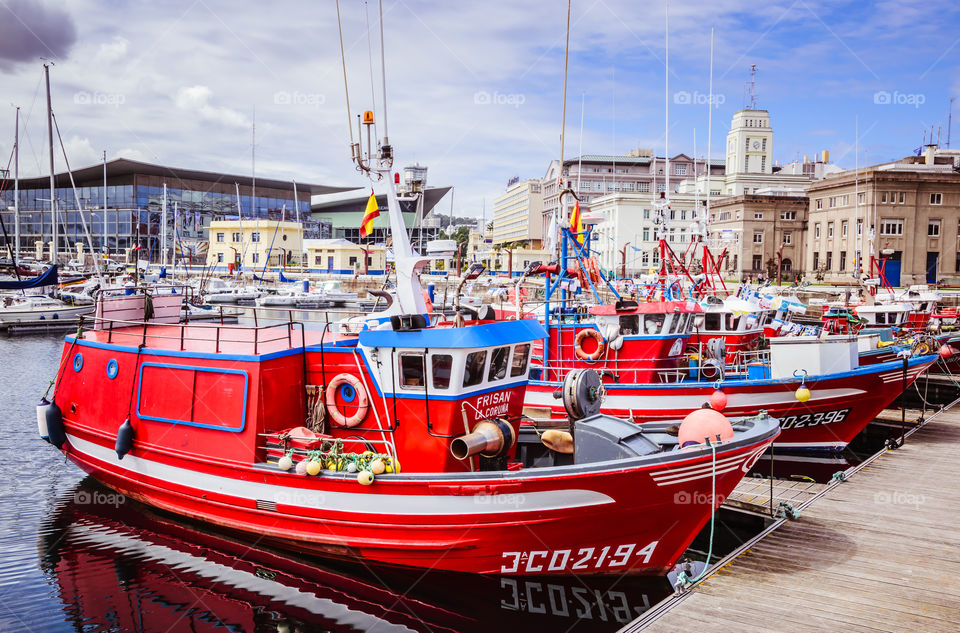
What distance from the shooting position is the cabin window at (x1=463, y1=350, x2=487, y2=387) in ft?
34.5

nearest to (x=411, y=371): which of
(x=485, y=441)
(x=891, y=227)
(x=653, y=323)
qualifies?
(x=485, y=441)

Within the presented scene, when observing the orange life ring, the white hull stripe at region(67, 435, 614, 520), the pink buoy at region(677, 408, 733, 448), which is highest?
the orange life ring

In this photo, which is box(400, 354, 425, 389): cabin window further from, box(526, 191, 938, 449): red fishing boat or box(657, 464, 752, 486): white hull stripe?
box(526, 191, 938, 449): red fishing boat

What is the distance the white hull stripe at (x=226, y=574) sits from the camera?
33.8 feet

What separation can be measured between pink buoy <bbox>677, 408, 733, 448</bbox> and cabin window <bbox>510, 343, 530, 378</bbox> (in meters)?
2.82

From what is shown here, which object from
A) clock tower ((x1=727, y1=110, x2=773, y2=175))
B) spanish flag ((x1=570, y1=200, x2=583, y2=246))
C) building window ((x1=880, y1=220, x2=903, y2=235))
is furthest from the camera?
clock tower ((x1=727, y1=110, x2=773, y2=175))

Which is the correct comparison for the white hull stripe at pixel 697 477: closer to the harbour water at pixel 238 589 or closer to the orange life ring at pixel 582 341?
the harbour water at pixel 238 589

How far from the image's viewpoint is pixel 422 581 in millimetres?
10961

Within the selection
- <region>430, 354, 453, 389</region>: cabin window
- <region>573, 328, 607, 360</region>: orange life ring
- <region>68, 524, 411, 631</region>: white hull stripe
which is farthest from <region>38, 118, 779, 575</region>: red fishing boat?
<region>573, 328, 607, 360</region>: orange life ring

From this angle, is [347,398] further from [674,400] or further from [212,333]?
[674,400]

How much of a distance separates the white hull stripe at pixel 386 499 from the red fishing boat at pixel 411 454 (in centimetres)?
2

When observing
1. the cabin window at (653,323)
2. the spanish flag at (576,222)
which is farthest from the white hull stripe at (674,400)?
the spanish flag at (576,222)

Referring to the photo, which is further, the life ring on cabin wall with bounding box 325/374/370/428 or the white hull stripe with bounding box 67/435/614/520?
the life ring on cabin wall with bounding box 325/374/370/428

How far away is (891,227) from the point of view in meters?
61.8
